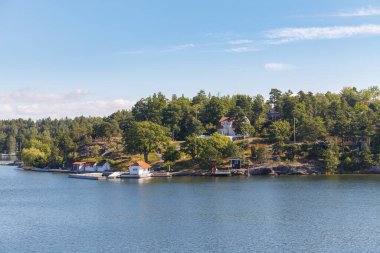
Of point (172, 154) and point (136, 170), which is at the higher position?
point (172, 154)

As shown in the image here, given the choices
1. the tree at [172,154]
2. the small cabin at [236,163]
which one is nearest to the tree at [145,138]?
the tree at [172,154]

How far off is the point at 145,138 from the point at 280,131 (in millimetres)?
41408

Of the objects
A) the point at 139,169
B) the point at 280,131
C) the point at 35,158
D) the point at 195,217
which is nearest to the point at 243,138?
the point at 280,131

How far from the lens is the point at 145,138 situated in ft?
424

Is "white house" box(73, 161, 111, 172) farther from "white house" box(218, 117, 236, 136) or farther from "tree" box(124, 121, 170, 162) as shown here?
"white house" box(218, 117, 236, 136)

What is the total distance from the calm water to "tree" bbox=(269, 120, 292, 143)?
106 feet

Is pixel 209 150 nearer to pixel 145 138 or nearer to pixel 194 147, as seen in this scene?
pixel 194 147

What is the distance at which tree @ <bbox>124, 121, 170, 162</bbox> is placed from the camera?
129125 millimetres

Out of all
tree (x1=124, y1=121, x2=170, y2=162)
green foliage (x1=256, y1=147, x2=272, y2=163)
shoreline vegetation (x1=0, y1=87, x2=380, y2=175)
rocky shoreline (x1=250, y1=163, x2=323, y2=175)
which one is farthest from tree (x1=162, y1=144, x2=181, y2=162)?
green foliage (x1=256, y1=147, x2=272, y2=163)

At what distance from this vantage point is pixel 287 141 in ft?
451

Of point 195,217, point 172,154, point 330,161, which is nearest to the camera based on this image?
point 195,217

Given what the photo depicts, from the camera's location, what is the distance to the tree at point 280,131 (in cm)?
13338

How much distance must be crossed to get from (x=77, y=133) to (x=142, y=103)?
28.9m

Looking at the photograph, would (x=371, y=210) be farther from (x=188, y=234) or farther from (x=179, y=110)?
(x=179, y=110)
